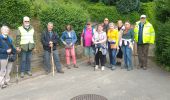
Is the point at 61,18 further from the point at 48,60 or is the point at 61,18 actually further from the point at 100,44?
the point at 48,60

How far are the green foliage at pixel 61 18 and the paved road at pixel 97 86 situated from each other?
213 centimetres

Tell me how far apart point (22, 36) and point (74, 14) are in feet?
10.5

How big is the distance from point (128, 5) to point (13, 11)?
25.3 feet

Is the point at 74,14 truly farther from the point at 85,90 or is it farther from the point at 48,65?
the point at 85,90

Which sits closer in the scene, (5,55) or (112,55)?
(5,55)

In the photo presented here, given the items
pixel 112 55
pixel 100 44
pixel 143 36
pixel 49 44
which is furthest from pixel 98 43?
pixel 49 44

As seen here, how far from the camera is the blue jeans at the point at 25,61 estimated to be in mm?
10242

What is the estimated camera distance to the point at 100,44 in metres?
11.2

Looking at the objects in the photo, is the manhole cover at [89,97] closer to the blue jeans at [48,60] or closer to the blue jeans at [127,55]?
the blue jeans at [48,60]

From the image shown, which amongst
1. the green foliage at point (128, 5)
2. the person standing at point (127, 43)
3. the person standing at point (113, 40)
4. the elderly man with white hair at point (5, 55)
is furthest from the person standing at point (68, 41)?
the green foliage at point (128, 5)

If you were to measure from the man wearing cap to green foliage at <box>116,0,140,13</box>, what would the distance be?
6458mm

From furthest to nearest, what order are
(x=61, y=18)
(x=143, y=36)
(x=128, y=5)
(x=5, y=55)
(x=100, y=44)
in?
(x=128, y=5) → (x=61, y=18) → (x=100, y=44) → (x=143, y=36) → (x=5, y=55)

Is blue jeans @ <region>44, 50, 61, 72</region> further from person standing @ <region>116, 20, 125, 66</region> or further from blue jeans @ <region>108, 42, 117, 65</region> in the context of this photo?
person standing @ <region>116, 20, 125, 66</region>

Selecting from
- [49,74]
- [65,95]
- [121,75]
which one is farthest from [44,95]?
[121,75]
